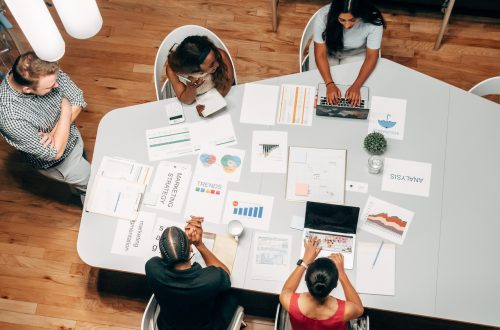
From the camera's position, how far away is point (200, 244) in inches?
102

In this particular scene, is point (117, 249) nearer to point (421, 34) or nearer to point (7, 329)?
point (7, 329)

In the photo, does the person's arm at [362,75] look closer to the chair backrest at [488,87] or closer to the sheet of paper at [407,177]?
the sheet of paper at [407,177]

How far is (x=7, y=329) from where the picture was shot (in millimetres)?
3281

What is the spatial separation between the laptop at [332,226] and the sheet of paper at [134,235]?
0.83 m

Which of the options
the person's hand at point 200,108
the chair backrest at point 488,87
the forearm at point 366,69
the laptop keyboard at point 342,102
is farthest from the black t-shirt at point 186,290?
the chair backrest at point 488,87

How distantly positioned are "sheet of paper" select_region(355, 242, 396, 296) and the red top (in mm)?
212

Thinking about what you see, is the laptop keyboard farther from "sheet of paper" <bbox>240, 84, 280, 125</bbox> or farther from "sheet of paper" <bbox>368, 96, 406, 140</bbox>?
"sheet of paper" <bbox>240, 84, 280, 125</bbox>

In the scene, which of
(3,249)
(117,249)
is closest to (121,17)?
(3,249)

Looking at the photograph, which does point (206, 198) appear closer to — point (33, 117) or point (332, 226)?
point (332, 226)

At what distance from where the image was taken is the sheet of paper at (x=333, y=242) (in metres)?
2.59

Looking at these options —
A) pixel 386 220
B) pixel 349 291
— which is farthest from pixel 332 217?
pixel 349 291

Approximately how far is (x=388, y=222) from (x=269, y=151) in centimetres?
Result: 76

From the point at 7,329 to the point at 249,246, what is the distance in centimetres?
182

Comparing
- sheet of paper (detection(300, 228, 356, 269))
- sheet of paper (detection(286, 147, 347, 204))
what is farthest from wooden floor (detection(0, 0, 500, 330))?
sheet of paper (detection(286, 147, 347, 204))
